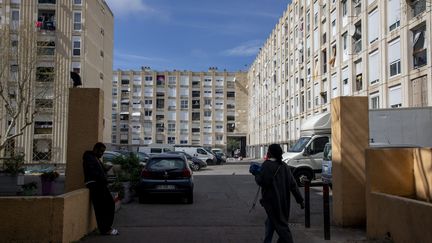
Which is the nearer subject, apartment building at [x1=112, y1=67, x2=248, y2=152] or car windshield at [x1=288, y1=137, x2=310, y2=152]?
car windshield at [x1=288, y1=137, x2=310, y2=152]

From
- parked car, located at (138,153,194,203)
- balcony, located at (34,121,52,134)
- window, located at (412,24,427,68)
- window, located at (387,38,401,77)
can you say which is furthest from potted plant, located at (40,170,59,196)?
balcony, located at (34,121,52,134)

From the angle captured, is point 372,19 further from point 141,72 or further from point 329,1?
point 141,72

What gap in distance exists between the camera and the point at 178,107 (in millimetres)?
94438

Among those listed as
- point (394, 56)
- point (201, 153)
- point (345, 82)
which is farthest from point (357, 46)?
point (201, 153)

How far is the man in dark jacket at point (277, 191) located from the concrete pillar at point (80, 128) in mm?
4046

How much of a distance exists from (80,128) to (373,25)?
2297 cm

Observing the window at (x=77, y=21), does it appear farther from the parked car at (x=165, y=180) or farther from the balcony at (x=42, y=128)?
the parked car at (x=165, y=180)

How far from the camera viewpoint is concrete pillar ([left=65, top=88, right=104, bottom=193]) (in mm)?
9188

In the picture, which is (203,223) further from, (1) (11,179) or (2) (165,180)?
(1) (11,179)

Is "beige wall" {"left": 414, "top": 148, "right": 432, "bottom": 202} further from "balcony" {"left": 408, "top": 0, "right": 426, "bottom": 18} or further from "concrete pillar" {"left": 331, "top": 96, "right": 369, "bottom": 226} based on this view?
"balcony" {"left": 408, "top": 0, "right": 426, "bottom": 18}

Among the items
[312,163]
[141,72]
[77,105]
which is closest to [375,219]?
[77,105]

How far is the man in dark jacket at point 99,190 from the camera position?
8.60m

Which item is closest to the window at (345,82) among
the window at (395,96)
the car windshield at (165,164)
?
the window at (395,96)

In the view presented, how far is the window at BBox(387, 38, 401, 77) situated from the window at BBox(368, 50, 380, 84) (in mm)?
1514
